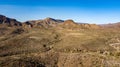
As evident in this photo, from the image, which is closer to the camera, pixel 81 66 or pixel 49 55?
pixel 81 66

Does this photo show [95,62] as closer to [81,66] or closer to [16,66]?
[81,66]

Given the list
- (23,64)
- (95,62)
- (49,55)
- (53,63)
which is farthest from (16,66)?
(95,62)

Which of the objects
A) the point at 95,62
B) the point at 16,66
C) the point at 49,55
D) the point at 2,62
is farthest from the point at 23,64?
the point at 95,62

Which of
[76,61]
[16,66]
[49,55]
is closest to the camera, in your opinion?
[16,66]

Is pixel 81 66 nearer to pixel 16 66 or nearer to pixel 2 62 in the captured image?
pixel 16 66

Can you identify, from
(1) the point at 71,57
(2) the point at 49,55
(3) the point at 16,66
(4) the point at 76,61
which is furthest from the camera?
(2) the point at 49,55

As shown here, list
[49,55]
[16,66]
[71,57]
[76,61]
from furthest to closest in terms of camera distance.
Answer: [49,55]
[71,57]
[76,61]
[16,66]

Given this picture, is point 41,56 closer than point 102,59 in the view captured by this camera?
No
